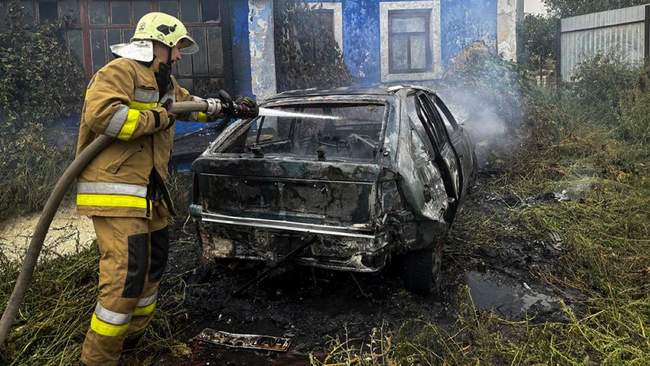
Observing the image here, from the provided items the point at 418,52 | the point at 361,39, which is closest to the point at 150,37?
the point at 361,39

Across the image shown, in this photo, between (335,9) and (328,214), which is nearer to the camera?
(328,214)

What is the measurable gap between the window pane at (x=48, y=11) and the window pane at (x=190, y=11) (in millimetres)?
1945

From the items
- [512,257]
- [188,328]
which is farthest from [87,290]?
[512,257]

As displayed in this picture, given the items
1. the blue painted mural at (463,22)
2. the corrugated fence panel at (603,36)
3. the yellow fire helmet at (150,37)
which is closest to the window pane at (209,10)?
the blue painted mural at (463,22)

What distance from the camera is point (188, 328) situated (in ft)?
12.2

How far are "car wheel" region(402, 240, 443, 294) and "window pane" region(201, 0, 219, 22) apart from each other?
6.81 m

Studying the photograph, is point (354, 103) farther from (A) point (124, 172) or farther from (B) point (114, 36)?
(B) point (114, 36)

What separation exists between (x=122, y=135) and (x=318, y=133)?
2.19m

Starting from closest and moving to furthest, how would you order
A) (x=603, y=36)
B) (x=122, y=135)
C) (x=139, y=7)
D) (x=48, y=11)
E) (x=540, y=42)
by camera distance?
(x=122, y=135)
(x=48, y=11)
(x=139, y=7)
(x=603, y=36)
(x=540, y=42)

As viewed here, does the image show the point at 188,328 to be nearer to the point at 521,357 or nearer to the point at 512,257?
the point at 521,357

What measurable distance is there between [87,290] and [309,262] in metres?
1.56

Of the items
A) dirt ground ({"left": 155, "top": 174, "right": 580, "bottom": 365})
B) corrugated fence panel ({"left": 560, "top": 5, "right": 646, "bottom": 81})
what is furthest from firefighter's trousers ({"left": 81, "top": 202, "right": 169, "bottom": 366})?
corrugated fence panel ({"left": 560, "top": 5, "right": 646, "bottom": 81})

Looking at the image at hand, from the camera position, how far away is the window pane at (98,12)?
29.2ft

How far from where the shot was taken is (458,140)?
5.33 metres
